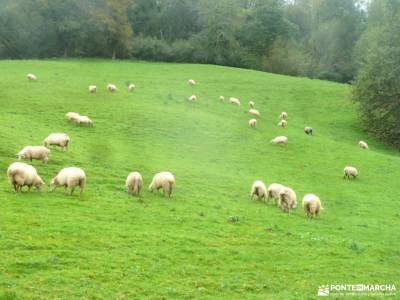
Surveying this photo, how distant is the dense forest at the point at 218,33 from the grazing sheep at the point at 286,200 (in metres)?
36.6

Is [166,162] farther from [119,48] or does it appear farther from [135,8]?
[135,8]

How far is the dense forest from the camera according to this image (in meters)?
83.6

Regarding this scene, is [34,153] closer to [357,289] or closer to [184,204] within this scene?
[184,204]

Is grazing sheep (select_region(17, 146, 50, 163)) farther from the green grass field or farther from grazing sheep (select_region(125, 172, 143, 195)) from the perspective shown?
grazing sheep (select_region(125, 172, 143, 195))

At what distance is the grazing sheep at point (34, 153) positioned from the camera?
27844 mm

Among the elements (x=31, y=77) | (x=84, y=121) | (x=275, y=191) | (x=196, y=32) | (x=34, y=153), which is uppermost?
(x=196, y=32)

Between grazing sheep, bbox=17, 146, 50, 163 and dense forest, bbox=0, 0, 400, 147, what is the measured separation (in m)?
41.9

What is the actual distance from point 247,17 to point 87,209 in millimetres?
88039

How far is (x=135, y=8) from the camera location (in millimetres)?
100688

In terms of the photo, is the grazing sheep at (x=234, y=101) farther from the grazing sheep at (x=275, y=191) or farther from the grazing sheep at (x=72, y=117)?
the grazing sheep at (x=275, y=191)

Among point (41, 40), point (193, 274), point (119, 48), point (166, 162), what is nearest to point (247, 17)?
point (119, 48)

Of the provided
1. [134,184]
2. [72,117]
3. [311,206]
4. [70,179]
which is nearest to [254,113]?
[72,117]

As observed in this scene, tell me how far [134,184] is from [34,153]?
6716mm

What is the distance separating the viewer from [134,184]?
82.0ft
